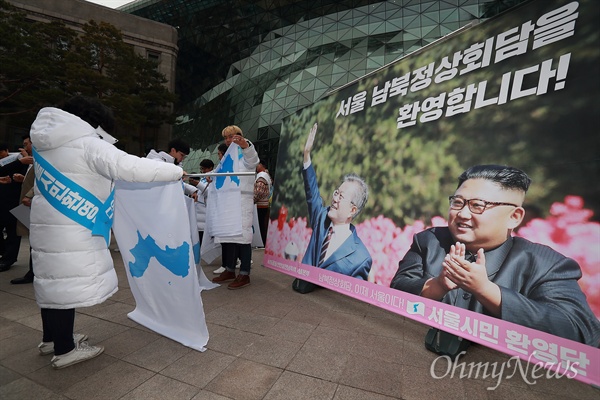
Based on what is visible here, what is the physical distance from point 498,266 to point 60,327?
9.36ft

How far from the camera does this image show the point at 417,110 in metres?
2.54

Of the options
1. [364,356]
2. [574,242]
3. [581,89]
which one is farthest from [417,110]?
[364,356]

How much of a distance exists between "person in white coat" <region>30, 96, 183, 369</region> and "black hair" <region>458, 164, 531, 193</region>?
207 centimetres

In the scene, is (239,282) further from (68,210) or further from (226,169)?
(68,210)

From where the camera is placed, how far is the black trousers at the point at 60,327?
1.94 m

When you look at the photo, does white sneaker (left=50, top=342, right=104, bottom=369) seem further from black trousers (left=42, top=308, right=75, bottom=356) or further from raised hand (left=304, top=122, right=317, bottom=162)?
raised hand (left=304, top=122, right=317, bottom=162)

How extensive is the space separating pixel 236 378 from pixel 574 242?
83.0 inches

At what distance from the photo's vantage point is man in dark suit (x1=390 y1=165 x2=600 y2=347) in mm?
1703

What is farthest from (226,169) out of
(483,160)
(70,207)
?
(483,160)

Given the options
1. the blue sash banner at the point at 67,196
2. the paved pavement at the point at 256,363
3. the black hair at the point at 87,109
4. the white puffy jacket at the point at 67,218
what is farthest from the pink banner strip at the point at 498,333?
the black hair at the point at 87,109

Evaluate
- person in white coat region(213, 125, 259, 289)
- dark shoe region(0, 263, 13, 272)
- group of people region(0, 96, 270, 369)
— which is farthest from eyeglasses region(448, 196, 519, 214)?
dark shoe region(0, 263, 13, 272)

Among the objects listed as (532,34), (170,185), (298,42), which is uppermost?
(298,42)

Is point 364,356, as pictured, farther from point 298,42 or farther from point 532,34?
point 298,42

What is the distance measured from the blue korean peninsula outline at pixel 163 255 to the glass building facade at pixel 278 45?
20.8 metres
